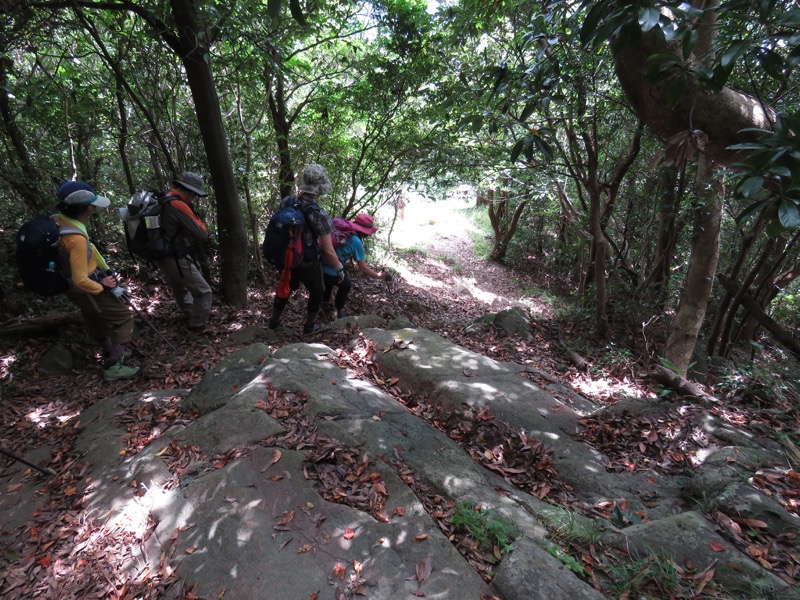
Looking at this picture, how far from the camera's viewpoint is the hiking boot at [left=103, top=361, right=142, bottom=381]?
15.5ft

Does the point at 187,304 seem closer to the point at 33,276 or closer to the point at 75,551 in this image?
the point at 33,276

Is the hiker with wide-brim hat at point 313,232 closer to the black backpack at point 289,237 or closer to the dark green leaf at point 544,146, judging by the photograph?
the black backpack at point 289,237

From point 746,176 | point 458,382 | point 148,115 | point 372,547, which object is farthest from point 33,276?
point 746,176

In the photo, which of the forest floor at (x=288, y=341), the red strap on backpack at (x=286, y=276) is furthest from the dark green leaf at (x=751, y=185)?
the red strap on backpack at (x=286, y=276)

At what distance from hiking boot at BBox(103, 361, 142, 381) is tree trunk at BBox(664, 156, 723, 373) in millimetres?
7147

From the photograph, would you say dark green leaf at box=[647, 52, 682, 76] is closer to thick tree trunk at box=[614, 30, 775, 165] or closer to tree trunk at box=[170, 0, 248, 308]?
thick tree trunk at box=[614, 30, 775, 165]

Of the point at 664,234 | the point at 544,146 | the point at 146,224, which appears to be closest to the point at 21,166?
the point at 146,224

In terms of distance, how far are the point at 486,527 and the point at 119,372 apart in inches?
176

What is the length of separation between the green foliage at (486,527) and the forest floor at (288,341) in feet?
6.17

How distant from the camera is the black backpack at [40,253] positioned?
12.7 feet

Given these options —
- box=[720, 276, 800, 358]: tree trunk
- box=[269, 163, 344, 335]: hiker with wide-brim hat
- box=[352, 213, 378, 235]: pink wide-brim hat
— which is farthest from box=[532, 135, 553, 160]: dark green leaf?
box=[720, 276, 800, 358]: tree trunk

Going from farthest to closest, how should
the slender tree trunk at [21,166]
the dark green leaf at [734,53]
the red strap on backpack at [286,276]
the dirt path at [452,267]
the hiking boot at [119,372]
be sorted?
the dirt path at [452,267] → the slender tree trunk at [21,166] → the red strap on backpack at [286,276] → the hiking boot at [119,372] → the dark green leaf at [734,53]

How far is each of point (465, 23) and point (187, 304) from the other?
5357 mm

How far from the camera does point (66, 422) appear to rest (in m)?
3.96
